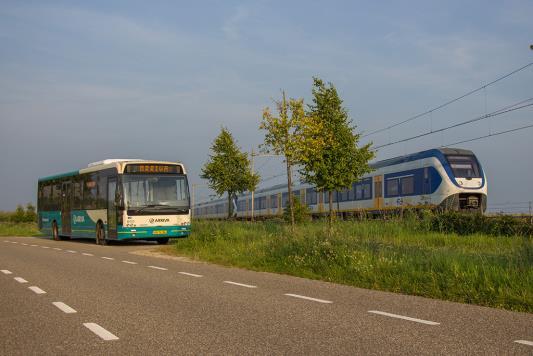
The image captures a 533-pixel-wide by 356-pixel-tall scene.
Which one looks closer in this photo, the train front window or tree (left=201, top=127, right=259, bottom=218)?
the train front window

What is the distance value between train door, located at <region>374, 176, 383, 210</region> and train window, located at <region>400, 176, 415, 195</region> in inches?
89.3

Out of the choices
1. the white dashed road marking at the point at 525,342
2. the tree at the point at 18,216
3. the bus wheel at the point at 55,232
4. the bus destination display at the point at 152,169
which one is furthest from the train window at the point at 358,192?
the tree at the point at 18,216

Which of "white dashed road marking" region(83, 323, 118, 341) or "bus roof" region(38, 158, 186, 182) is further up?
"bus roof" region(38, 158, 186, 182)

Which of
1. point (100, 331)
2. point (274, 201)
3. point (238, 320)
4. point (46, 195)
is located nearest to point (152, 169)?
point (46, 195)

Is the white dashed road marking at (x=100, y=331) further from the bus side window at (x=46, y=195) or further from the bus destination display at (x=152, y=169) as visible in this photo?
the bus side window at (x=46, y=195)

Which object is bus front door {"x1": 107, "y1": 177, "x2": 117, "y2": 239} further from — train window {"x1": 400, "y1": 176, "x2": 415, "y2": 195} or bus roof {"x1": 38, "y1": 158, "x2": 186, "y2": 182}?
train window {"x1": 400, "y1": 176, "x2": 415, "y2": 195}

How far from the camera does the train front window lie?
2803cm

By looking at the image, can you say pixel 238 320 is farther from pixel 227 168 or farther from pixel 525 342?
pixel 227 168

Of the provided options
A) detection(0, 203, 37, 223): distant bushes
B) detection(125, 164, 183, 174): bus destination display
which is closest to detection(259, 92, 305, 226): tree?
detection(125, 164, 183, 174): bus destination display

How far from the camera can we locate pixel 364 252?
39.8 feet

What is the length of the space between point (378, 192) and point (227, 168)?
1254 centimetres

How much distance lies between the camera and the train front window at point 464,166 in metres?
28.0

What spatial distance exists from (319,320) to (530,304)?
2730 mm

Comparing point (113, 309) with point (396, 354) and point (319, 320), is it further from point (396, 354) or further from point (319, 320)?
point (396, 354)
